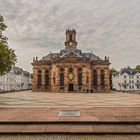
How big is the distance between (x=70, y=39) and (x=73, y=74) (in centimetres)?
2822

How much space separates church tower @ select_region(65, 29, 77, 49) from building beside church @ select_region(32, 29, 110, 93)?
18.8 m

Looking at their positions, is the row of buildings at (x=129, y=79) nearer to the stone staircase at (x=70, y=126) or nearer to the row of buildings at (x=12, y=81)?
the row of buildings at (x=12, y=81)

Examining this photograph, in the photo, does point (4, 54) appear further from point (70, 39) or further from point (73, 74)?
point (70, 39)

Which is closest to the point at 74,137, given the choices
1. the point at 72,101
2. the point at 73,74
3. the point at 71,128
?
the point at 71,128

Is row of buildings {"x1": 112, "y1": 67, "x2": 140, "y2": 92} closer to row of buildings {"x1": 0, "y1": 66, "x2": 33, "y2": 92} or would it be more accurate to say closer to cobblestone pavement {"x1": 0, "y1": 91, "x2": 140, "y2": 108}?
row of buildings {"x1": 0, "y1": 66, "x2": 33, "y2": 92}

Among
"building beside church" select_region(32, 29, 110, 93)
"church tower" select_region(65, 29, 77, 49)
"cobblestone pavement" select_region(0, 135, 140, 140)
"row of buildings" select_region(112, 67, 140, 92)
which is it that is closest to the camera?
"cobblestone pavement" select_region(0, 135, 140, 140)

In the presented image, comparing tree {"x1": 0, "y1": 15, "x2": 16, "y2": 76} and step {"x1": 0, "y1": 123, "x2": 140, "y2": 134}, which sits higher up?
tree {"x1": 0, "y1": 15, "x2": 16, "y2": 76}

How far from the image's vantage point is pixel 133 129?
10375 mm

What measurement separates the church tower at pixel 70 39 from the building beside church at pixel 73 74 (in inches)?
739

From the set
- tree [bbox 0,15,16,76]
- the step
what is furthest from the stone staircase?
tree [bbox 0,15,16,76]

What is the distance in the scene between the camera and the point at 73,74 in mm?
77312

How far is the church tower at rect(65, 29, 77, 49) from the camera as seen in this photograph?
99.7 m

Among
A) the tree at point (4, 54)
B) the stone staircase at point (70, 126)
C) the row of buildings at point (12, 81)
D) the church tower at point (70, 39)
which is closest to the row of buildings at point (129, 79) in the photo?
the church tower at point (70, 39)

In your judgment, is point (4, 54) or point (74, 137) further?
point (4, 54)
